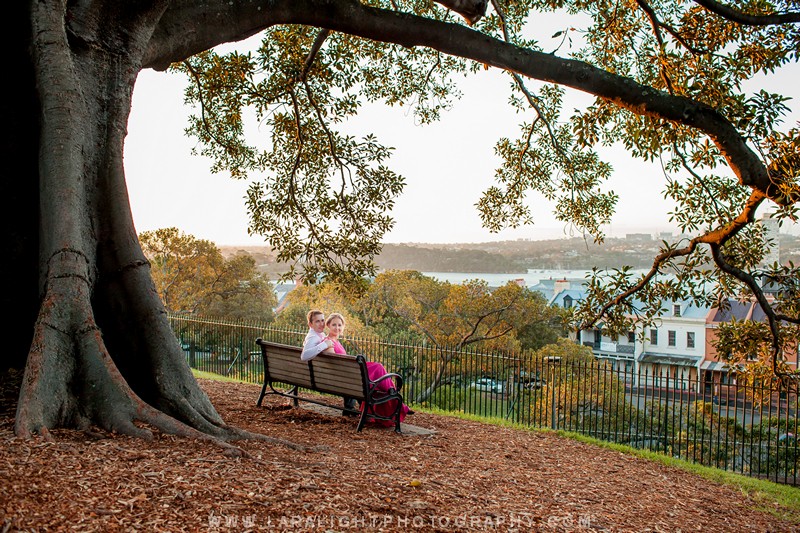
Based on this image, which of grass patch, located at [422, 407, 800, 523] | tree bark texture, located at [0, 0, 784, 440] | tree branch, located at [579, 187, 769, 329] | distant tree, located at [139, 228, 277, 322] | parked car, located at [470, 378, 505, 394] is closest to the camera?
tree bark texture, located at [0, 0, 784, 440]

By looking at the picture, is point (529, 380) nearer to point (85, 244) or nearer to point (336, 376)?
point (336, 376)

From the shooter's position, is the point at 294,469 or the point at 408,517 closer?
the point at 408,517

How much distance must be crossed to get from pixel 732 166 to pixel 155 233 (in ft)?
101

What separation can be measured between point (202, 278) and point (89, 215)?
3033 centimetres

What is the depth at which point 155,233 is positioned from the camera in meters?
33.0

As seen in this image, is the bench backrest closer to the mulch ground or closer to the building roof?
the mulch ground

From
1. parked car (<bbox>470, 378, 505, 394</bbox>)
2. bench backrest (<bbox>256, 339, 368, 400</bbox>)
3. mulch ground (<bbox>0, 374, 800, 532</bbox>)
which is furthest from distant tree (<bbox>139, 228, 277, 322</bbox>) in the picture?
mulch ground (<bbox>0, 374, 800, 532</bbox>)

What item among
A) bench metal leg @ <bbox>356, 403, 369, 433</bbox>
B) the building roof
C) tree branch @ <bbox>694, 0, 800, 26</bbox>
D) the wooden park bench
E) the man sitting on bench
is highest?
tree branch @ <bbox>694, 0, 800, 26</bbox>

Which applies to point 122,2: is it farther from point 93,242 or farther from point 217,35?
point 93,242

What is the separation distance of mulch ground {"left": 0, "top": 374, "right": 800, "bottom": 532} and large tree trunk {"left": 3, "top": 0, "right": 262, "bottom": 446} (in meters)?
0.44

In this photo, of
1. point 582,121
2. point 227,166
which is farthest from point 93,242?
point 227,166

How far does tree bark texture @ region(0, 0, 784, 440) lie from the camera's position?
442 centimetres

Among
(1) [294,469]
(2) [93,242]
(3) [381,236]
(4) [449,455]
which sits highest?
(3) [381,236]

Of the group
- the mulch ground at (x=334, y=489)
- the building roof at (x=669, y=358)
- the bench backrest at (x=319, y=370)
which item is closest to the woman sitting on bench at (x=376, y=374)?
the bench backrest at (x=319, y=370)
